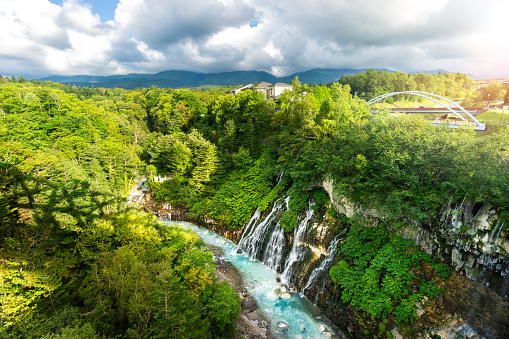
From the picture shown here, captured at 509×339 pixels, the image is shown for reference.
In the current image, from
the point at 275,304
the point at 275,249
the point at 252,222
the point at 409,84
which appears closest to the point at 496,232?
the point at 275,304

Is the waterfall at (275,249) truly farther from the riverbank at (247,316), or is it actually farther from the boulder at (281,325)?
the boulder at (281,325)

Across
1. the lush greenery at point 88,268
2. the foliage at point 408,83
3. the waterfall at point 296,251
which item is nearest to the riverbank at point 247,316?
the lush greenery at point 88,268

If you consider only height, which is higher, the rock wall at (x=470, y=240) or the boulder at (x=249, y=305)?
the rock wall at (x=470, y=240)

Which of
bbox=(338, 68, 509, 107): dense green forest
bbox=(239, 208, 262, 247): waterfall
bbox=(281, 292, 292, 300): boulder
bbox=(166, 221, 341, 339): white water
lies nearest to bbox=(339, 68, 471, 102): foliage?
bbox=(338, 68, 509, 107): dense green forest

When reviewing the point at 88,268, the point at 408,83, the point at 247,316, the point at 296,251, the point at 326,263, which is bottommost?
the point at 247,316

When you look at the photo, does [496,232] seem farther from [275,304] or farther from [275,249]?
[275,249]

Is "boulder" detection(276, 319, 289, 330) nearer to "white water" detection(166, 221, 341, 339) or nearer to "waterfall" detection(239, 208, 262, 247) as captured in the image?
"white water" detection(166, 221, 341, 339)
